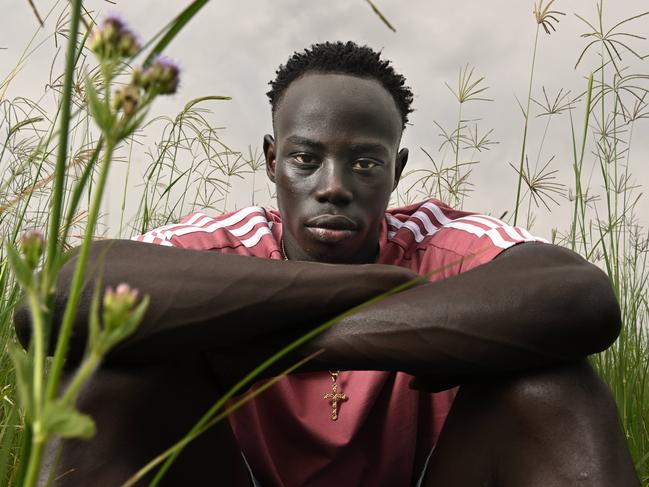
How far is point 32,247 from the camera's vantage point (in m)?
0.49

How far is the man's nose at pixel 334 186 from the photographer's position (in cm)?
187

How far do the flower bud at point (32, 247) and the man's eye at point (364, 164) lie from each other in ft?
4.87

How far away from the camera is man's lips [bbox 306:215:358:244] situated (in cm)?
187

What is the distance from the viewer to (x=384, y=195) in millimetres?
1988

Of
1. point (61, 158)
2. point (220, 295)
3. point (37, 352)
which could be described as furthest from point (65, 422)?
point (220, 295)

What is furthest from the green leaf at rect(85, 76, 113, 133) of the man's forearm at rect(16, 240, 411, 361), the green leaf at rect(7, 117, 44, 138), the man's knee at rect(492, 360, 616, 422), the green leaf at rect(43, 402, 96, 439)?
the green leaf at rect(7, 117, 44, 138)

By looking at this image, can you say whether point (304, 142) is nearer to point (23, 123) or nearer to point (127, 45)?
point (23, 123)

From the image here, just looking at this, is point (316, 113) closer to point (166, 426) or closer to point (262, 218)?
point (262, 218)

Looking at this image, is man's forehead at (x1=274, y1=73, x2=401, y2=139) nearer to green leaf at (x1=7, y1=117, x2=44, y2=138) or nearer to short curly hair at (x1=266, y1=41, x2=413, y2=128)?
short curly hair at (x1=266, y1=41, x2=413, y2=128)

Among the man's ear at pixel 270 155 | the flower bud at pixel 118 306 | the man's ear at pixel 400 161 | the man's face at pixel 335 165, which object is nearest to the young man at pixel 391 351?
the man's face at pixel 335 165

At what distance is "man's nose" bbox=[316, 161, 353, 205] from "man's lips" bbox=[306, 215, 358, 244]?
0.04 meters

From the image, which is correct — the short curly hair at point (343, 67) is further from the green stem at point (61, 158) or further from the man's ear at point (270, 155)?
the green stem at point (61, 158)

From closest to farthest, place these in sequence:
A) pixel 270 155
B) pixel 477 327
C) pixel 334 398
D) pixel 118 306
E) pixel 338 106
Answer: pixel 118 306
pixel 477 327
pixel 334 398
pixel 338 106
pixel 270 155

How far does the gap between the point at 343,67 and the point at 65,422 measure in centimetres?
179
